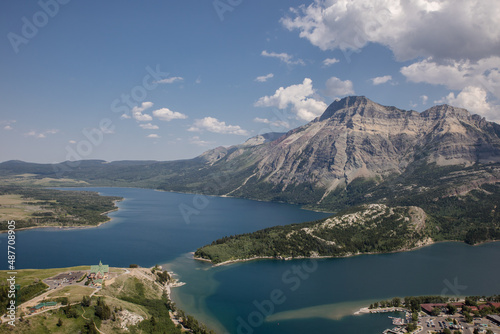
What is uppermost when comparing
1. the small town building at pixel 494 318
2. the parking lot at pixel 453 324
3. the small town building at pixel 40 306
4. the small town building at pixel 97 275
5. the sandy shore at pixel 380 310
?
the small town building at pixel 97 275

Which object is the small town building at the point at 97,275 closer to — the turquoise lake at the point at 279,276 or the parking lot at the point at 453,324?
the turquoise lake at the point at 279,276

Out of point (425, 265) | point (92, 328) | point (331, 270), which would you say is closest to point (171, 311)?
point (92, 328)

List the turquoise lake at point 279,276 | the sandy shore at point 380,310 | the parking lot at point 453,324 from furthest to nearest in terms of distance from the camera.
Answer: the sandy shore at point 380,310 < the turquoise lake at point 279,276 < the parking lot at point 453,324

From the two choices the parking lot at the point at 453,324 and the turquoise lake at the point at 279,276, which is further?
the turquoise lake at the point at 279,276

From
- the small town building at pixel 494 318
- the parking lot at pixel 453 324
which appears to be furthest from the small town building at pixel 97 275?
the small town building at pixel 494 318

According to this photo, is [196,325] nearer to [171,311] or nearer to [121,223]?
[171,311]

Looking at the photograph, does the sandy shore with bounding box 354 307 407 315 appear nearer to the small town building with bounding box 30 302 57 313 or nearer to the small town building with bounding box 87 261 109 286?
the small town building with bounding box 87 261 109 286

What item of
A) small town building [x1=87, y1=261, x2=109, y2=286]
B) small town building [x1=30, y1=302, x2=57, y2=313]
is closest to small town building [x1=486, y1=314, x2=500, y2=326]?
small town building [x1=87, y1=261, x2=109, y2=286]

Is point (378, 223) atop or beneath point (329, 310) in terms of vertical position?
atop

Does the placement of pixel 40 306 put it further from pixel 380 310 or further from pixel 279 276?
pixel 380 310
